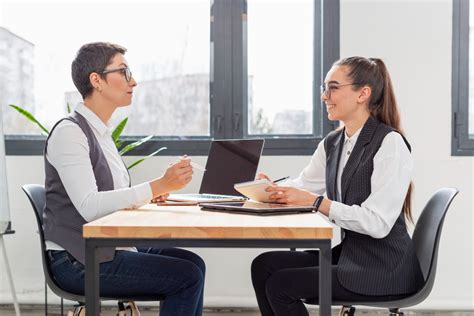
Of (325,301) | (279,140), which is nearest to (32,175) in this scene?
(279,140)

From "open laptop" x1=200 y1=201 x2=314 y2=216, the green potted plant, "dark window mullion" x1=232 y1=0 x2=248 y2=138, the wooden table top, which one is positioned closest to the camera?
the wooden table top

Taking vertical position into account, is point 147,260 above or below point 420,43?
below

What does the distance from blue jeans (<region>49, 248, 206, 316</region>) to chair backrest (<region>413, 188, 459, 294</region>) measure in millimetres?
746

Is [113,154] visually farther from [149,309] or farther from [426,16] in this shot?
[426,16]

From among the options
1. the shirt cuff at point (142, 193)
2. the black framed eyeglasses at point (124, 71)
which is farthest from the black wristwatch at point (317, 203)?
the black framed eyeglasses at point (124, 71)

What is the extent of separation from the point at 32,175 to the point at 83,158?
1720 mm

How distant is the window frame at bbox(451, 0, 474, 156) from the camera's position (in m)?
3.62

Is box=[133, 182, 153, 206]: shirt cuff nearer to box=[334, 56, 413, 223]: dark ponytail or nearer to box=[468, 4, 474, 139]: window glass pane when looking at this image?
box=[334, 56, 413, 223]: dark ponytail

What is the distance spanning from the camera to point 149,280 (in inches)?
82.5

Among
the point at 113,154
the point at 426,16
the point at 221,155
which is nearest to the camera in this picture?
the point at 113,154

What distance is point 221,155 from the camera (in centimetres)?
266

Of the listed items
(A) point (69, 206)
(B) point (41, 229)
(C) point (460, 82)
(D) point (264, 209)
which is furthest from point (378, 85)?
(C) point (460, 82)

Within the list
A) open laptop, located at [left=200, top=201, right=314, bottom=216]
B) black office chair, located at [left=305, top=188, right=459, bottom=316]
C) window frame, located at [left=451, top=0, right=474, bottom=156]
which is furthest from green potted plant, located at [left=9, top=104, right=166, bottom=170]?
window frame, located at [left=451, top=0, right=474, bottom=156]

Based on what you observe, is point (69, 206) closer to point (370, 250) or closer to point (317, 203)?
point (317, 203)
